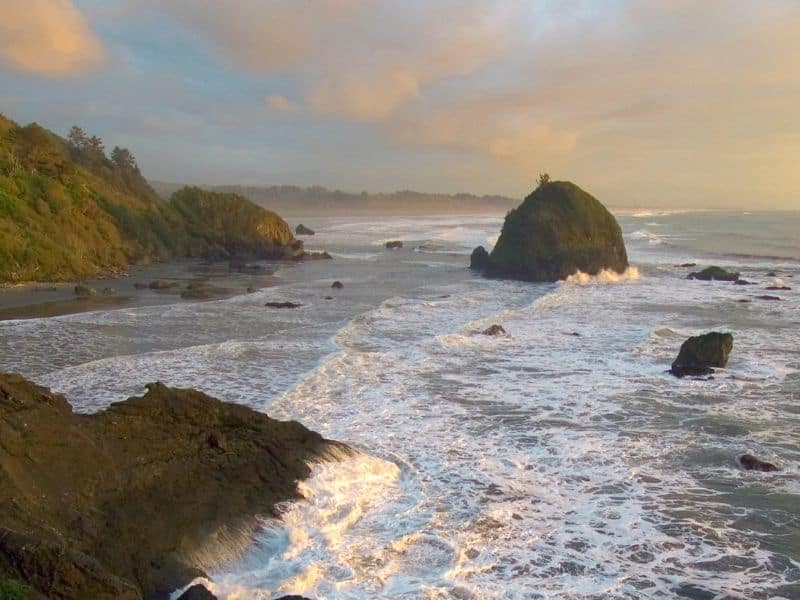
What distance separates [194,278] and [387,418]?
962 inches

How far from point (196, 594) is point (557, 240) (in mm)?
33539

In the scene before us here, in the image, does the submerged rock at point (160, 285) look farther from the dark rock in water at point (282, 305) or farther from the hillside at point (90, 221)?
the dark rock in water at point (282, 305)

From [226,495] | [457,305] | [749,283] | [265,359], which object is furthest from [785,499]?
[749,283]

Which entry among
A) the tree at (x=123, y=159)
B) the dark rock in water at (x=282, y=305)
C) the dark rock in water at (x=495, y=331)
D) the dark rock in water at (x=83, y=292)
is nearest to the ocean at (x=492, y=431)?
the dark rock in water at (x=495, y=331)

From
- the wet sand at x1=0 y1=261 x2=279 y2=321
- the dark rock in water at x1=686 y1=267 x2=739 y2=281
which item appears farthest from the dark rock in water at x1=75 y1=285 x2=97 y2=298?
the dark rock in water at x1=686 y1=267 x2=739 y2=281

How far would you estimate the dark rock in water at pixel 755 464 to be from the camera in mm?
9422

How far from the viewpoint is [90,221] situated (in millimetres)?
37125

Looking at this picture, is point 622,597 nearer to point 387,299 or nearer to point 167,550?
point 167,550

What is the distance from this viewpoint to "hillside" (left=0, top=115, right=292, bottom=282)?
30.2 metres

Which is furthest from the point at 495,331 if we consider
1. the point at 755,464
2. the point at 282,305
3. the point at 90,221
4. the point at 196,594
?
the point at 90,221

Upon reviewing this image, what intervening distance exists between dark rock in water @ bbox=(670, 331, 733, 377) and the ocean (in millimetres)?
437

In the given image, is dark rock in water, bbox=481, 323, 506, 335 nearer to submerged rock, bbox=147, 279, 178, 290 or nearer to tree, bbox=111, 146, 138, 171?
submerged rock, bbox=147, 279, 178, 290

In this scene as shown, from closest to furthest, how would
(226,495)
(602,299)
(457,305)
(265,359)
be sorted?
1. (226,495)
2. (265,359)
3. (457,305)
4. (602,299)

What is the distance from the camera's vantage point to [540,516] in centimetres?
793
